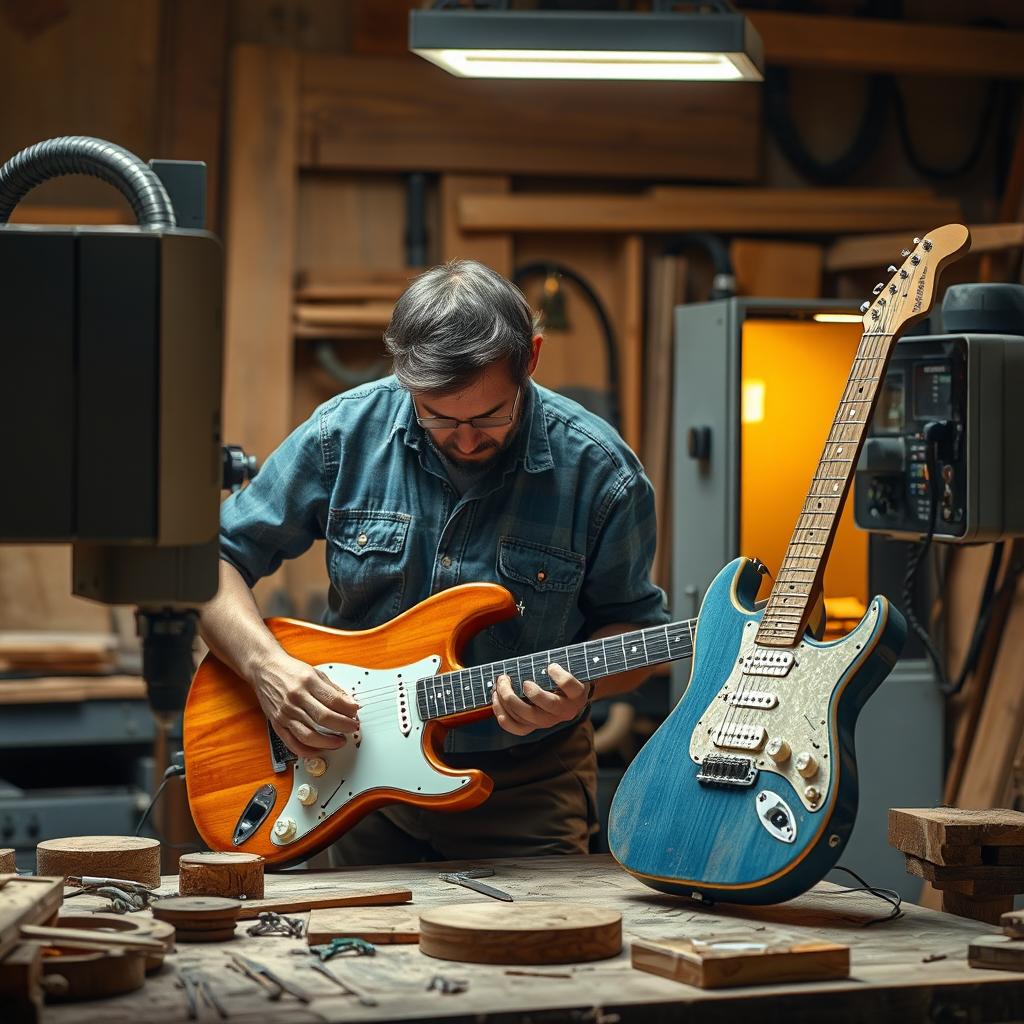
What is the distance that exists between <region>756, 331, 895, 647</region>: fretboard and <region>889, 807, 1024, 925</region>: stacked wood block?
345 millimetres

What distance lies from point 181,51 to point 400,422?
232cm

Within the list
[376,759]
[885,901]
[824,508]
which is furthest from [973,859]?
[376,759]

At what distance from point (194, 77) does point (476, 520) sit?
2.46 meters

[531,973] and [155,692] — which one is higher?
[155,692]

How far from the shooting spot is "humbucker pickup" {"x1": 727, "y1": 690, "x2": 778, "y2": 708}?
2006mm

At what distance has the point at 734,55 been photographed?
104 inches

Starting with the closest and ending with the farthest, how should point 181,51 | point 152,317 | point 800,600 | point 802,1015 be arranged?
1. point 152,317
2. point 802,1015
3. point 800,600
4. point 181,51

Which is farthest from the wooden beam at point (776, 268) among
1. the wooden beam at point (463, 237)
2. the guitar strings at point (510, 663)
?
the guitar strings at point (510, 663)

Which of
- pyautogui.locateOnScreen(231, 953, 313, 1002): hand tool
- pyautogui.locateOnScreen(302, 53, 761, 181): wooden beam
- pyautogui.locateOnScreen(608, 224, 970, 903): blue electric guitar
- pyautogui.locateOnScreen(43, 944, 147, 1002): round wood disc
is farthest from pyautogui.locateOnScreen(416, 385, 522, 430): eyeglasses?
pyautogui.locateOnScreen(302, 53, 761, 181): wooden beam

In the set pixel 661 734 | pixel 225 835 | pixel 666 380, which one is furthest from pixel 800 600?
pixel 666 380

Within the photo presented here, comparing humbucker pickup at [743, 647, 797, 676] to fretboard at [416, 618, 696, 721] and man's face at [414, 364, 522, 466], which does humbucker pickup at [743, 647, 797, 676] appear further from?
man's face at [414, 364, 522, 466]

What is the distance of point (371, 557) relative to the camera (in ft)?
8.63

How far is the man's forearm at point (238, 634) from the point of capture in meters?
2.58

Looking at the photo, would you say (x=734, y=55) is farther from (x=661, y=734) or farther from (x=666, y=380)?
(x=666, y=380)
